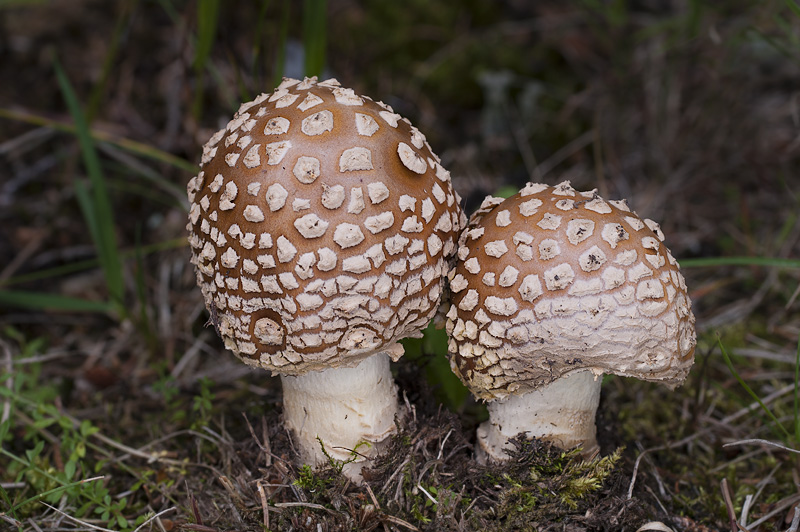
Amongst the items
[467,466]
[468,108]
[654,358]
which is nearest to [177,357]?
[467,466]

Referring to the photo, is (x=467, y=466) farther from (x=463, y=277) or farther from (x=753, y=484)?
(x=753, y=484)

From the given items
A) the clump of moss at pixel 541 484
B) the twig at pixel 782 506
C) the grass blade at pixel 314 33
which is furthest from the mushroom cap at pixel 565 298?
the grass blade at pixel 314 33

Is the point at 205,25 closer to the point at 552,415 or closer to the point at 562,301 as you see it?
the point at 562,301

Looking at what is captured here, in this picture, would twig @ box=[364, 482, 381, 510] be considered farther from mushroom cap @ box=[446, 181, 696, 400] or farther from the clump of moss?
mushroom cap @ box=[446, 181, 696, 400]

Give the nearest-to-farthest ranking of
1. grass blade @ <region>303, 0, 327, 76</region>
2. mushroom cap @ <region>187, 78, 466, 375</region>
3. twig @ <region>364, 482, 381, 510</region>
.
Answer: mushroom cap @ <region>187, 78, 466, 375</region> < twig @ <region>364, 482, 381, 510</region> < grass blade @ <region>303, 0, 327, 76</region>

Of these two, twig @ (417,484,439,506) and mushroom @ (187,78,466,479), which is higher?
mushroom @ (187,78,466,479)

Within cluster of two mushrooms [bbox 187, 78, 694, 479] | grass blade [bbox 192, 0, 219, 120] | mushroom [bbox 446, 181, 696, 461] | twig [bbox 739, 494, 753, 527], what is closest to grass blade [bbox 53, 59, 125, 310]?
grass blade [bbox 192, 0, 219, 120]
